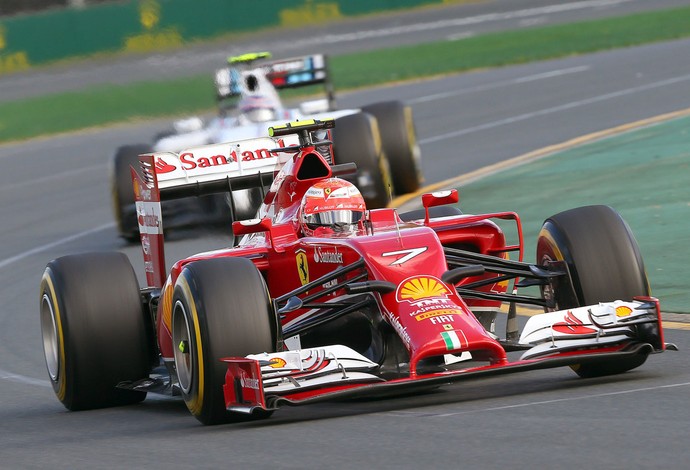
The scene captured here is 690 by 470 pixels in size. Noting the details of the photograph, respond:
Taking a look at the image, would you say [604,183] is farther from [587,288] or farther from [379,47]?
[379,47]

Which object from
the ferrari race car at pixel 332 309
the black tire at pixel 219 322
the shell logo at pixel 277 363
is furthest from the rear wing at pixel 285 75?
the shell logo at pixel 277 363

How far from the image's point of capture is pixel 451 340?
770 cm

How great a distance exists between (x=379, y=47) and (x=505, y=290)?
111ft

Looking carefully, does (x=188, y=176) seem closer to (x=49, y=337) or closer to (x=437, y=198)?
(x=49, y=337)

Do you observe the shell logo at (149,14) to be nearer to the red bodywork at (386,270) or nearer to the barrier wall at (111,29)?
the barrier wall at (111,29)

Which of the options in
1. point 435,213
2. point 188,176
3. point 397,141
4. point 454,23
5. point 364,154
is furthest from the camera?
point 454,23

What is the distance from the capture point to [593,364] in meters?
8.55

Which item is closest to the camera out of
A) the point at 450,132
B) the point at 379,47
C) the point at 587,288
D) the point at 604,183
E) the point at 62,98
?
the point at 587,288

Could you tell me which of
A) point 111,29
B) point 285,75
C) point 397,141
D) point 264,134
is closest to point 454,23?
point 111,29

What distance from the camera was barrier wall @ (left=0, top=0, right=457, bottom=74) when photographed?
4656cm

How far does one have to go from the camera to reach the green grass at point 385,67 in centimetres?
3419

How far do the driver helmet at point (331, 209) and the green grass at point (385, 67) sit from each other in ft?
77.9

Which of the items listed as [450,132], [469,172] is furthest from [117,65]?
[469,172]

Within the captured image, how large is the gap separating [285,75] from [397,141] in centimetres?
229
